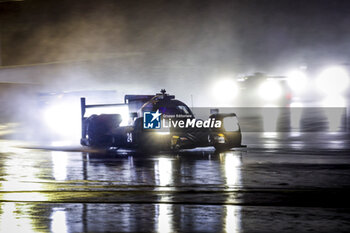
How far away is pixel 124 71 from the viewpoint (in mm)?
28875

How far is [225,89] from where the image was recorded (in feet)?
88.3

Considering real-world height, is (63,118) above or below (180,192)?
above

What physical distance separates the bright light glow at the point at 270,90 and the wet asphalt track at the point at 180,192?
39.7 feet

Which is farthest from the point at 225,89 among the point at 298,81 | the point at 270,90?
the point at 298,81

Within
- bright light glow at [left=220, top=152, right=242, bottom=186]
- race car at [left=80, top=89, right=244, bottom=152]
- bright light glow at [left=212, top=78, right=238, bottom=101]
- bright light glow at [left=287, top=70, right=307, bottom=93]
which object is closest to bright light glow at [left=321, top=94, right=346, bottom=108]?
bright light glow at [left=287, top=70, right=307, bottom=93]

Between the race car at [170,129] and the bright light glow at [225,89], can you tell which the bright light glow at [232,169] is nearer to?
the race car at [170,129]

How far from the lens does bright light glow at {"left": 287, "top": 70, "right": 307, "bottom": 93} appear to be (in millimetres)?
26141

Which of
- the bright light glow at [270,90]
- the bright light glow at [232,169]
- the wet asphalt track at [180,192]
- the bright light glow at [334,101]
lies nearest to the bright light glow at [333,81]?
the bright light glow at [334,101]

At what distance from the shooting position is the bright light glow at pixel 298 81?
2614 centimetres

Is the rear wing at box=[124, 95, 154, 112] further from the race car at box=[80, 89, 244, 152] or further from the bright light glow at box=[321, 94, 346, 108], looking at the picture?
the bright light glow at box=[321, 94, 346, 108]

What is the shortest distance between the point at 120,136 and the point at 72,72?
1735 cm

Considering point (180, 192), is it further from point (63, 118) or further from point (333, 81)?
point (333, 81)

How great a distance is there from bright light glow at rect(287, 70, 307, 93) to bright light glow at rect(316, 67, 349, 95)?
0.94 metres

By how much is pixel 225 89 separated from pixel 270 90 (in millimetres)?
2820
